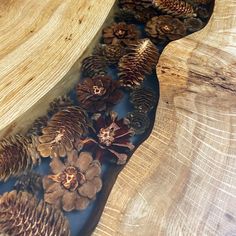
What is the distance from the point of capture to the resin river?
1.94 ft

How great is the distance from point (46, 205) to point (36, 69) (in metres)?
0.22

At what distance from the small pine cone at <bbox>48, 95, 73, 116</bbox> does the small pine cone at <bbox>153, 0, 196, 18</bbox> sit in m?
0.24

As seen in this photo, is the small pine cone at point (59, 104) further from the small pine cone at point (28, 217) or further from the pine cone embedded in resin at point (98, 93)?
the small pine cone at point (28, 217)

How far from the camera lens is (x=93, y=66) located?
2.31ft

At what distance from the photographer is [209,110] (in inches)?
26.3

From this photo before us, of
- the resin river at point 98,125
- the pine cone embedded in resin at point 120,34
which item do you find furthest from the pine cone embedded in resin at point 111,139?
the pine cone embedded in resin at point 120,34

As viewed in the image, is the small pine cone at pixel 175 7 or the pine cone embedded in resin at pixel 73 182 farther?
the small pine cone at pixel 175 7

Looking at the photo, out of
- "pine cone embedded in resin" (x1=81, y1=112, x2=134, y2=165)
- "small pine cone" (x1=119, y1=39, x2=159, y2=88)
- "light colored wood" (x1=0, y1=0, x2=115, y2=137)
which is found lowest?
"pine cone embedded in resin" (x1=81, y1=112, x2=134, y2=165)

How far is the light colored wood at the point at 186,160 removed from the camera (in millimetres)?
575

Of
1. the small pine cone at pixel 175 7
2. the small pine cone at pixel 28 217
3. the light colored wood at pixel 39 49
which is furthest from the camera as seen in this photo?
the small pine cone at pixel 175 7

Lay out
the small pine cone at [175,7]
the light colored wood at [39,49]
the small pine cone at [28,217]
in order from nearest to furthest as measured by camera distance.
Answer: the small pine cone at [28,217], the light colored wood at [39,49], the small pine cone at [175,7]

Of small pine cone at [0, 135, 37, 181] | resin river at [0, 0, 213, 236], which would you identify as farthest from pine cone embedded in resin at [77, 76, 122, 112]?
small pine cone at [0, 135, 37, 181]

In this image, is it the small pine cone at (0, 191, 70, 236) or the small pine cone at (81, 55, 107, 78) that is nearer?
the small pine cone at (0, 191, 70, 236)

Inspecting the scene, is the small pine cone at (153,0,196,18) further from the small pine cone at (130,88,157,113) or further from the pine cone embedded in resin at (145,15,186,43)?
the small pine cone at (130,88,157,113)
